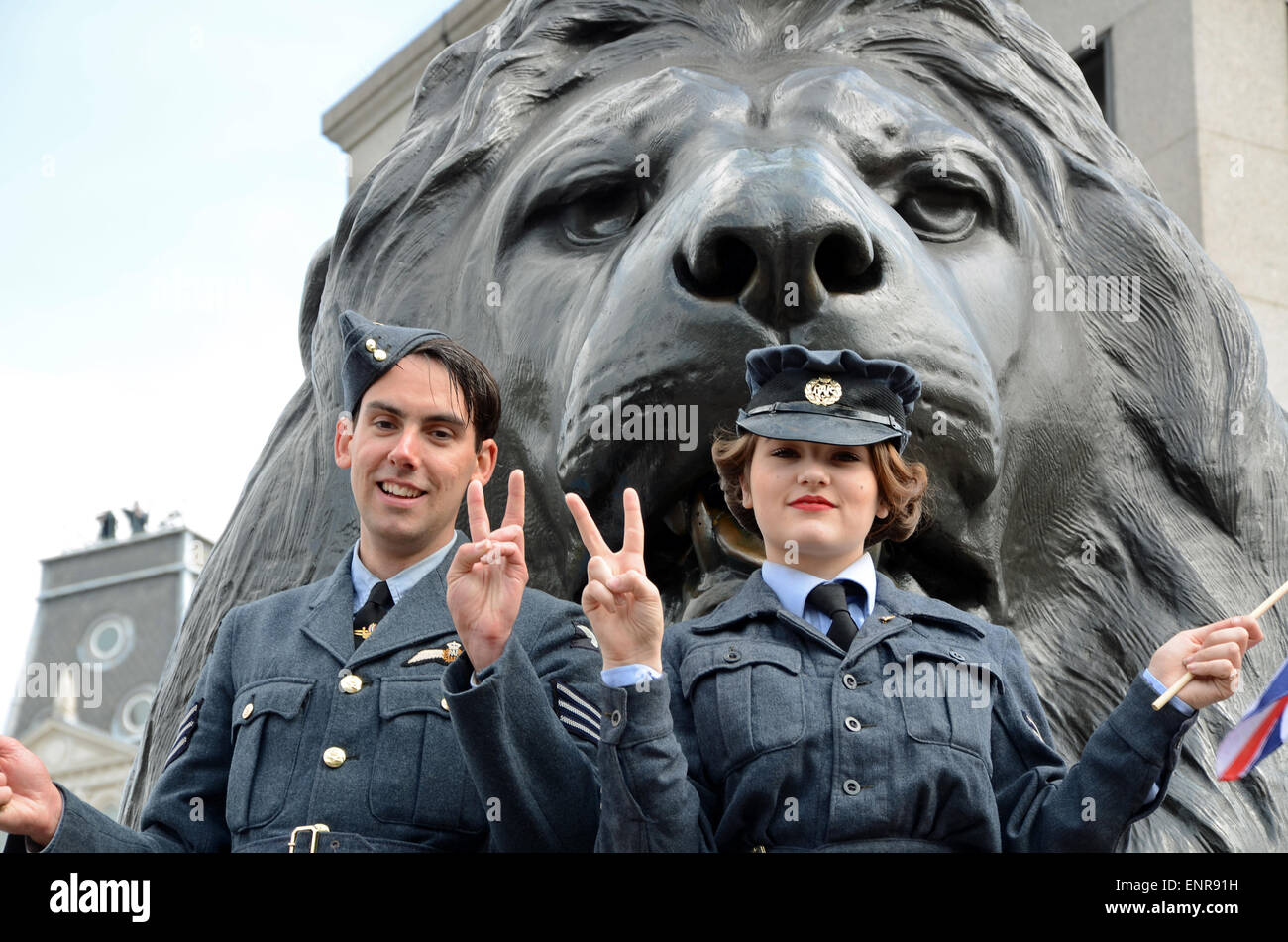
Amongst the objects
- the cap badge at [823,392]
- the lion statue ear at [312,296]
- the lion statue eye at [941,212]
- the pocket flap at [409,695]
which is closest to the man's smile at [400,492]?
the pocket flap at [409,695]

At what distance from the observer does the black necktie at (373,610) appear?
2977 mm

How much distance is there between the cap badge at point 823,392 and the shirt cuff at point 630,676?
54cm

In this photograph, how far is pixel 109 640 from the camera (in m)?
23.1

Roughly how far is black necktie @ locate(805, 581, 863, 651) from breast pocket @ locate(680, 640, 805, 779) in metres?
0.07

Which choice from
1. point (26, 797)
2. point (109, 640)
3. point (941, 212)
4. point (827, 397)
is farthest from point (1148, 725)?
point (109, 640)

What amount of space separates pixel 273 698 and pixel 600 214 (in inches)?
64.2

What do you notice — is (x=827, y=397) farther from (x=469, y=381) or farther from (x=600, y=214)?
(x=600, y=214)

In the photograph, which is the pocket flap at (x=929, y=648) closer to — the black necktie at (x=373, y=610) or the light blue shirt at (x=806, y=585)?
the light blue shirt at (x=806, y=585)

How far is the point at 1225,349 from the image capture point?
173 inches

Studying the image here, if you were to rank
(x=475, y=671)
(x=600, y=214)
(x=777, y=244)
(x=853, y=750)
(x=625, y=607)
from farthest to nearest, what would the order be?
(x=600, y=214) < (x=777, y=244) < (x=853, y=750) < (x=475, y=671) < (x=625, y=607)

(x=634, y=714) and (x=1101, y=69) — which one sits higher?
(x=1101, y=69)
